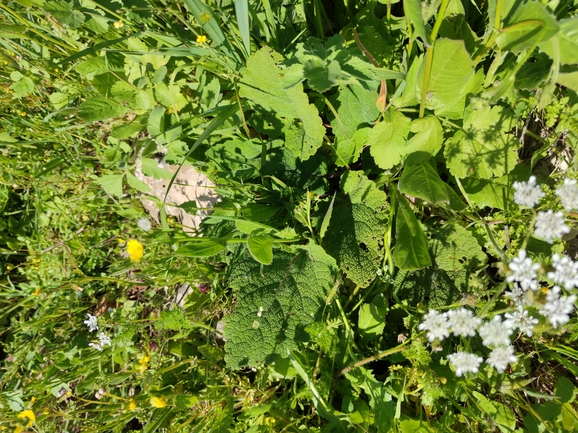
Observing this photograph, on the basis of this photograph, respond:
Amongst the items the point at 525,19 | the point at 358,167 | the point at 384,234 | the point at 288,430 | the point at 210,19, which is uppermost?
the point at 210,19

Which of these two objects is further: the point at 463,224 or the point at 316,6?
the point at 463,224

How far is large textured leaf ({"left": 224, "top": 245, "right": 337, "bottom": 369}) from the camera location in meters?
2.35

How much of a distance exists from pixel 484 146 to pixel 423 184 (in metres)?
0.43

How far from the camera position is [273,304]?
2.42 metres

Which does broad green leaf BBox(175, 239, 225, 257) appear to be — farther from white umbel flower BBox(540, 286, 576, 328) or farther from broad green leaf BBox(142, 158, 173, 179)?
white umbel flower BBox(540, 286, 576, 328)

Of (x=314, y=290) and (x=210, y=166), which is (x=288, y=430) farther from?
(x=210, y=166)

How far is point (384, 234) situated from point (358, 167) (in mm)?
577

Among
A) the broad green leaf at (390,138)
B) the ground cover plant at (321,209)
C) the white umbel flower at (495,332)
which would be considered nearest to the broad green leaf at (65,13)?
the ground cover plant at (321,209)

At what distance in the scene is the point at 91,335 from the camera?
10.3 feet

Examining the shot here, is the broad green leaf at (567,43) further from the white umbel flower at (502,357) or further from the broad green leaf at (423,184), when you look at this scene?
the white umbel flower at (502,357)

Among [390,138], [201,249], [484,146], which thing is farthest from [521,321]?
[201,249]

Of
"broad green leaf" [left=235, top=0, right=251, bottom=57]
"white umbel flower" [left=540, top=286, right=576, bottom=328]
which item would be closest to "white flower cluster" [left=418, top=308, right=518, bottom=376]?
"white umbel flower" [left=540, top=286, right=576, bottom=328]

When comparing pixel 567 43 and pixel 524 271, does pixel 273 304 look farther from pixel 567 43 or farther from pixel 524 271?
pixel 567 43

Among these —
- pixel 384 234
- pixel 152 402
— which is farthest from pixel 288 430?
pixel 384 234
